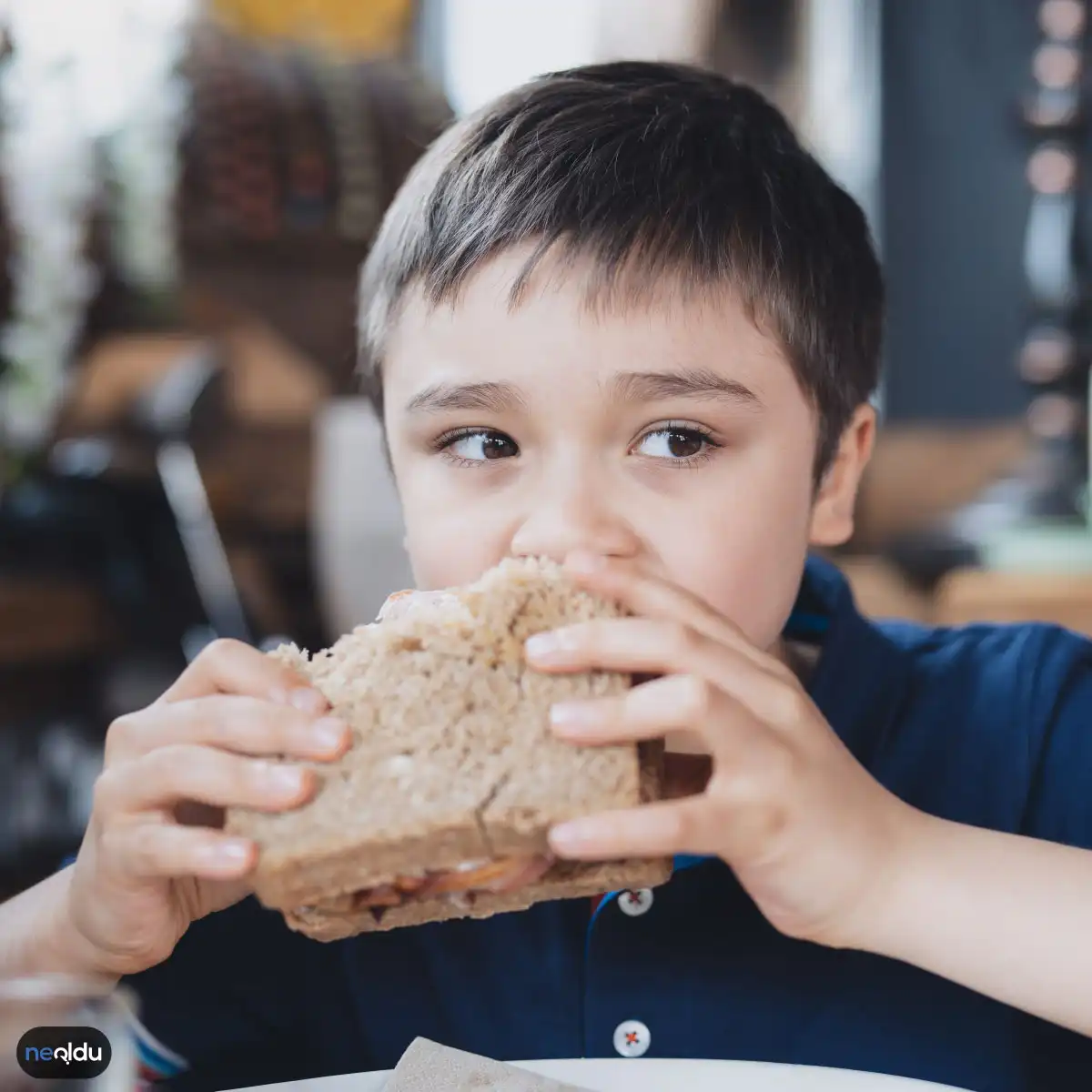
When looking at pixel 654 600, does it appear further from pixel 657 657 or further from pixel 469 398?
pixel 469 398

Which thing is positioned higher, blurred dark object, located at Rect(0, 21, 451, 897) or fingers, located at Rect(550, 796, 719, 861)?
fingers, located at Rect(550, 796, 719, 861)

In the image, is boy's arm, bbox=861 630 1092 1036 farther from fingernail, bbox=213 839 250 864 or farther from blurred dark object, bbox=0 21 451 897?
blurred dark object, bbox=0 21 451 897

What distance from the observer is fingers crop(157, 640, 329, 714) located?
499 mm

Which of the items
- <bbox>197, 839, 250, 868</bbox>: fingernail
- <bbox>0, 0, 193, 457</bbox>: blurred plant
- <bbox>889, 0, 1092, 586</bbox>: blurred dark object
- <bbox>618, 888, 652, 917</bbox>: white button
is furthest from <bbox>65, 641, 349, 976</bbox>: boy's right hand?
<bbox>0, 0, 193, 457</bbox>: blurred plant

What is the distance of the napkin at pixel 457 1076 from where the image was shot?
484 mm

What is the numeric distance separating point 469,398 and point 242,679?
0.21 metres

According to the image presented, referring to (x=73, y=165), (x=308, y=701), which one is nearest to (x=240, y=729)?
(x=308, y=701)

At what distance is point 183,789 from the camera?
1.64 feet

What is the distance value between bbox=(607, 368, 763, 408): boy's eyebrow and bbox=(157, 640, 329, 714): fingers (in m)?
0.22

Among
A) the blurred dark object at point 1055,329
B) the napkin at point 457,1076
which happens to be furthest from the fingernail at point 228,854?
the blurred dark object at point 1055,329

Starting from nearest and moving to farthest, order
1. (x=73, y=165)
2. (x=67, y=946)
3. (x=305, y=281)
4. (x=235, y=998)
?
(x=67, y=946), (x=235, y=998), (x=73, y=165), (x=305, y=281)

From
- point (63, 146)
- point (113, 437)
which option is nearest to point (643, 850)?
point (113, 437)

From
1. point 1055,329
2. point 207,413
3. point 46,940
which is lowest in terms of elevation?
point 207,413

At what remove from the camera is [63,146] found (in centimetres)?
287
